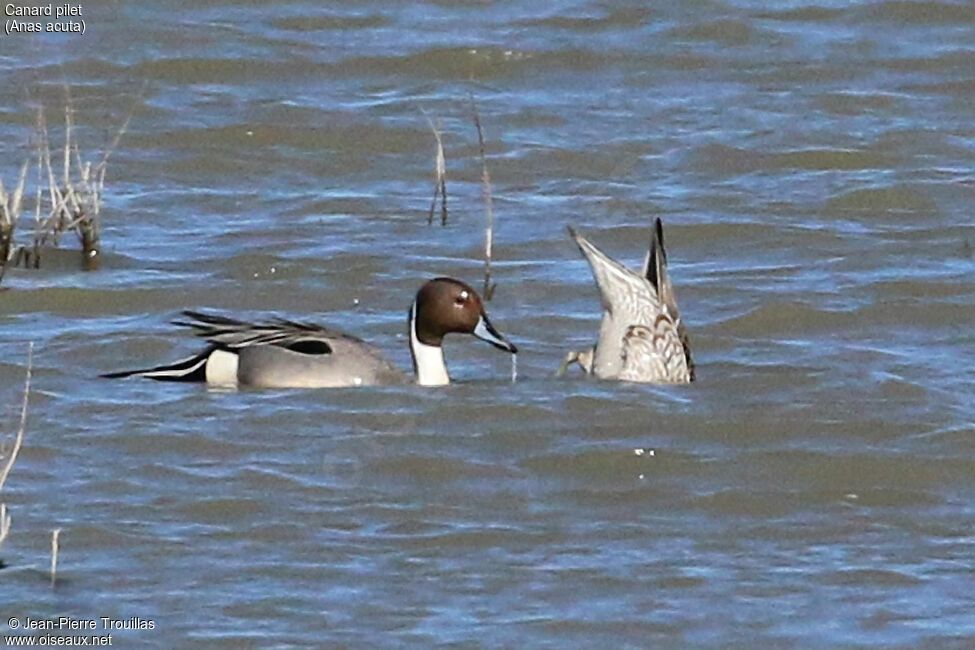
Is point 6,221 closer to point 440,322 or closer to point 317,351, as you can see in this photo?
point 317,351

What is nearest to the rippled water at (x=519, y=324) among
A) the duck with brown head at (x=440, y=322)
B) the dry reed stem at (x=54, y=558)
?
the dry reed stem at (x=54, y=558)

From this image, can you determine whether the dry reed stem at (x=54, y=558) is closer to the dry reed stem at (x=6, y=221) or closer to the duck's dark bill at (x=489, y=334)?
the duck's dark bill at (x=489, y=334)

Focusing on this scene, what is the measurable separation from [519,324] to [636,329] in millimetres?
809

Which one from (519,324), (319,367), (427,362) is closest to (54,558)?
(319,367)

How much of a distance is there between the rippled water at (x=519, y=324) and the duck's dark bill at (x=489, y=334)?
4.0 inches

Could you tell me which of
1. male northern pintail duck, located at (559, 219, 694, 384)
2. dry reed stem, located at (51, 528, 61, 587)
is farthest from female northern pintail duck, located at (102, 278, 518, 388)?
dry reed stem, located at (51, 528, 61, 587)

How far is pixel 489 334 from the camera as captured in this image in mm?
8273

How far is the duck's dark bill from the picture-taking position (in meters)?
8.24

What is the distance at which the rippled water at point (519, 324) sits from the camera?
6.02m

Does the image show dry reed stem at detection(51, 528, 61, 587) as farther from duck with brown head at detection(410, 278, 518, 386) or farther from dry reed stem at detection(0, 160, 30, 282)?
dry reed stem at detection(0, 160, 30, 282)

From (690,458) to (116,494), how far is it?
1.53m

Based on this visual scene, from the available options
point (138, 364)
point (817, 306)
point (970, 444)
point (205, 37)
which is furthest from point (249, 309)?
point (205, 37)

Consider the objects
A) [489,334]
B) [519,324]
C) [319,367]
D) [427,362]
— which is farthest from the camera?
[519,324]

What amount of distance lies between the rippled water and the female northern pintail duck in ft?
0.35
